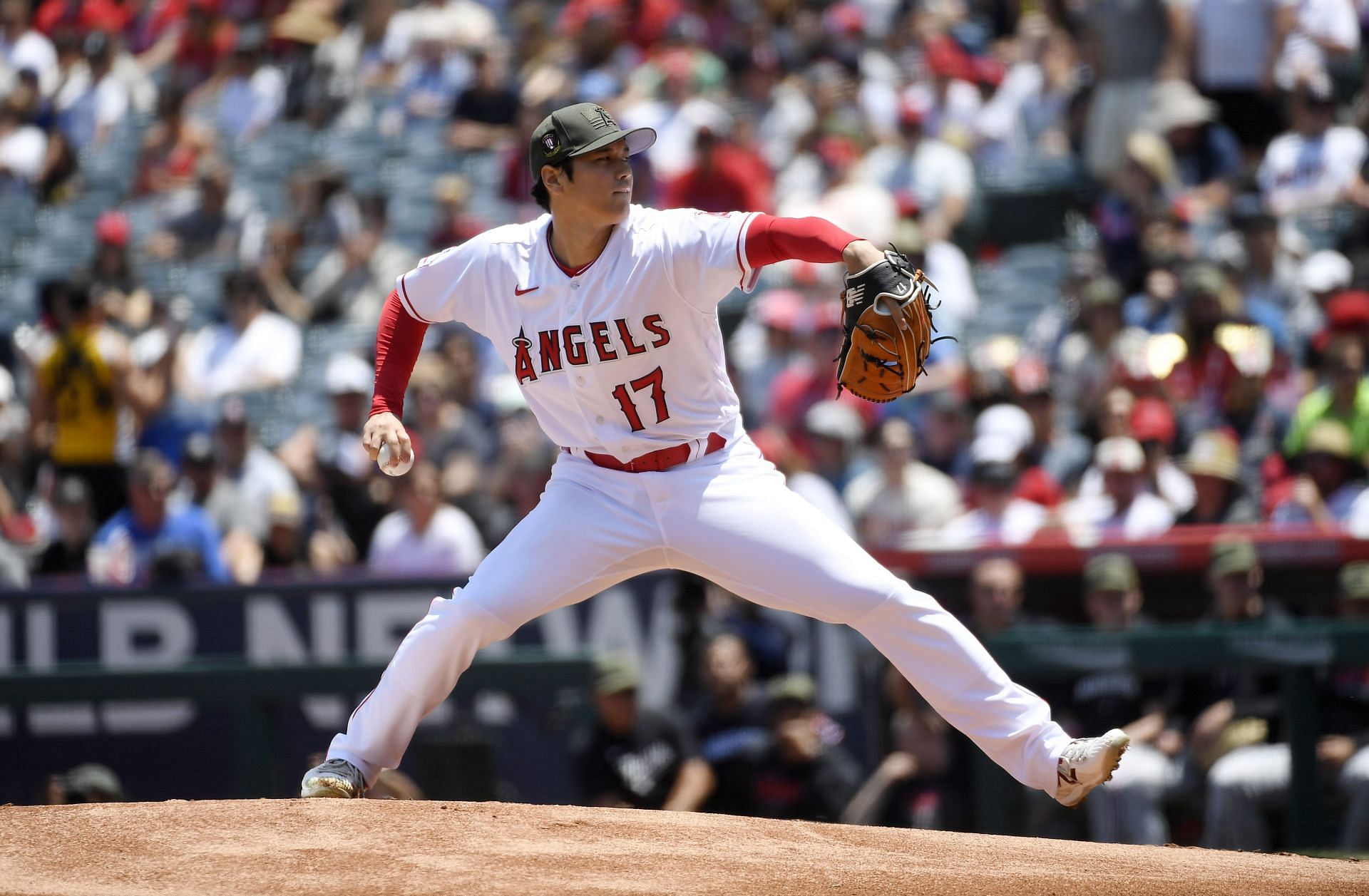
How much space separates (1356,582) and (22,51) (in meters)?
11.8

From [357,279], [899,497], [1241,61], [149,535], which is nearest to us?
[899,497]

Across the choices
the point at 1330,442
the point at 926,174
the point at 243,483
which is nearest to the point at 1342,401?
the point at 1330,442

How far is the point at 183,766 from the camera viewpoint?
7.38 meters

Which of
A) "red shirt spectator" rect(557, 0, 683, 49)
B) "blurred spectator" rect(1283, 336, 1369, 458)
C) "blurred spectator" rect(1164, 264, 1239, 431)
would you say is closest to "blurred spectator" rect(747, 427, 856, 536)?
"blurred spectator" rect(1164, 264, 1239, 431)

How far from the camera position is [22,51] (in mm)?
14305

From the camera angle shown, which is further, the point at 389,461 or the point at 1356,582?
the point at 1356,582

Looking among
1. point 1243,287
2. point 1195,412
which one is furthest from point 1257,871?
point 1243,287

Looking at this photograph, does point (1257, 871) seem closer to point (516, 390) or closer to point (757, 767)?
point (757, 767)

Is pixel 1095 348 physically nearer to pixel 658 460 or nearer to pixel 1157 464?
pixel 1157 464

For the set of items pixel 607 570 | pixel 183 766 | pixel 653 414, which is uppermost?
pixel 653 414

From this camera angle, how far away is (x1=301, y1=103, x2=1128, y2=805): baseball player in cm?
425

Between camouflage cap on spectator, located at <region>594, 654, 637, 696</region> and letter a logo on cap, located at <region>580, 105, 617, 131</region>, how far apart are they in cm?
254

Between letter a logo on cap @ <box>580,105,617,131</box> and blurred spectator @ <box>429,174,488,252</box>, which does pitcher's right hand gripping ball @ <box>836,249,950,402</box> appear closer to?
letter a logo on cap @ <box>580,105,617,131</box>

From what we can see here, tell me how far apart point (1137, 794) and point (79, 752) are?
4.33m
